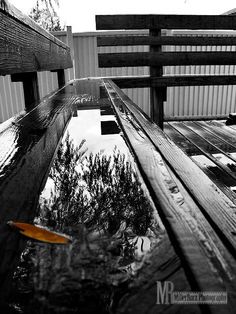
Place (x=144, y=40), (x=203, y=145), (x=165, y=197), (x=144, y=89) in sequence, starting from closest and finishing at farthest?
(x=165, y=197) → (x=144, y=40) → (x=203, y=145) → (x=144, y=89)

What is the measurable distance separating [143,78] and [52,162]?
395 centimetres

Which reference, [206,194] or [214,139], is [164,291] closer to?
[206,194]

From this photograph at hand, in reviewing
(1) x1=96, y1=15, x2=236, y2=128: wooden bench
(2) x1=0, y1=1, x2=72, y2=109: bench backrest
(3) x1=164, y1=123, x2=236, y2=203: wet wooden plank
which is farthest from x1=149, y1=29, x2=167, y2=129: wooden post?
(2) x1=0, y1=1, x2=72, y2=109: bench backrest

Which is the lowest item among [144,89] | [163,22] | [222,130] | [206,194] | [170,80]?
[222,130]

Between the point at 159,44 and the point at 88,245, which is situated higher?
the point at 159,44

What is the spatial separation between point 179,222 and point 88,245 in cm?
16

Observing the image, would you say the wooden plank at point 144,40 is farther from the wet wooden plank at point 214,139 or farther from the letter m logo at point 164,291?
the letter m logo at point 164,291

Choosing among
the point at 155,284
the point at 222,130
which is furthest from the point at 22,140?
the point at 222,130

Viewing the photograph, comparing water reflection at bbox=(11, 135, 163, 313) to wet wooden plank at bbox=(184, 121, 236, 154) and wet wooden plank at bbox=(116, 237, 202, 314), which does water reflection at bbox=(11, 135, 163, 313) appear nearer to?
wet wooden plank at bbox=(116, 237, 202, 314)

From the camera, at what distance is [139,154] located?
34.2 inches

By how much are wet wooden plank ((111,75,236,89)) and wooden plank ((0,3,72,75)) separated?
2460mm

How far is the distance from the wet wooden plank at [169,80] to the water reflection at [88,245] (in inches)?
159

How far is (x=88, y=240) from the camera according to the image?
1.48 feet

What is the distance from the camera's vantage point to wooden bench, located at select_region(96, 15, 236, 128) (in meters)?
4.33
